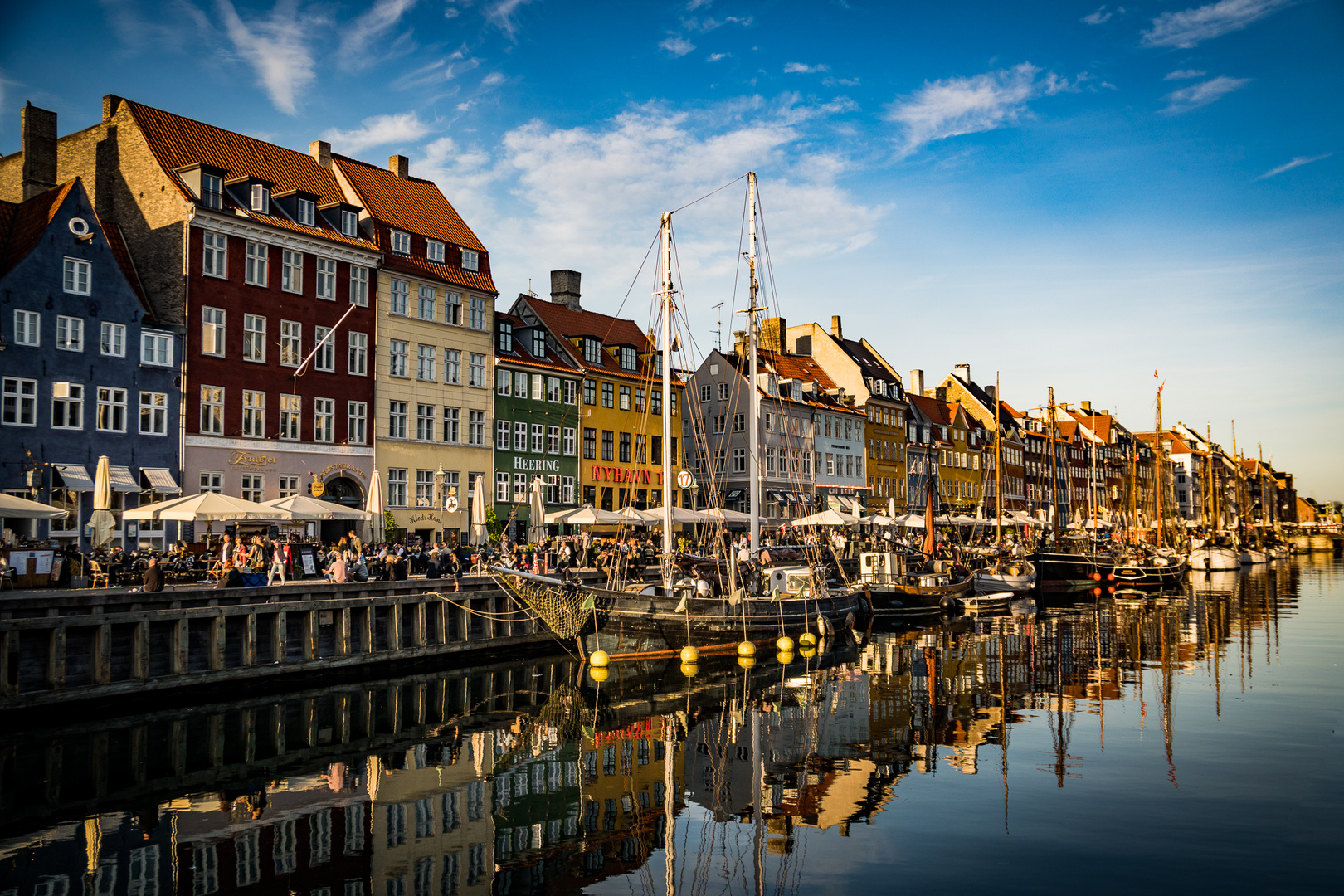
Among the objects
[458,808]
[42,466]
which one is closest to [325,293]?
[42,466]

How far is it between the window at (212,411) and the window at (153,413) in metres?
1.51

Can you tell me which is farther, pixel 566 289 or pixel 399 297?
pixel 566 289

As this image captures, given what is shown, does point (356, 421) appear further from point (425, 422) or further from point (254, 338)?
point (254, 338)

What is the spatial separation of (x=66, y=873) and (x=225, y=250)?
3275 cm

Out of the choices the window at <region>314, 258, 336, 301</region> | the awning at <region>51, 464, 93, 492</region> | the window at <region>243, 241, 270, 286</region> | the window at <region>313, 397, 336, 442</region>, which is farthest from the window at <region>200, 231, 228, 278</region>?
the awning at <region>51, 464, 93, 492</region>

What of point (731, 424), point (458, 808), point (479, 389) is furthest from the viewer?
point (731, 424)

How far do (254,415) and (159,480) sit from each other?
5.33 metres

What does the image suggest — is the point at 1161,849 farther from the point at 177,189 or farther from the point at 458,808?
the point at 177,189

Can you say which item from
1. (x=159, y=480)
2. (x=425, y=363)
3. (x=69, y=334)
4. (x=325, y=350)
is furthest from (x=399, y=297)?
(x=69, y=334)

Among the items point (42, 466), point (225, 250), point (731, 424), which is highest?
point (225, 250)

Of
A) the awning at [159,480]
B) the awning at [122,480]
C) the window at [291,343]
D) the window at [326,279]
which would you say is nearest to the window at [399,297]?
the window at [326,279]

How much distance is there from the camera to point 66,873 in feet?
44.4

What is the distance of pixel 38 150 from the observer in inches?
1663

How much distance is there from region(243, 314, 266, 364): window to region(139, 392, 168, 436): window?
4174 mm
